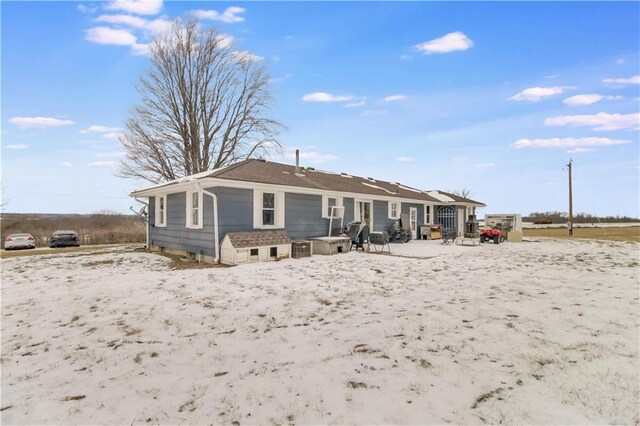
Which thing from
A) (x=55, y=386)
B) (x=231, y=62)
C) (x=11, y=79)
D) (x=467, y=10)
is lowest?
(x=55, y=386)

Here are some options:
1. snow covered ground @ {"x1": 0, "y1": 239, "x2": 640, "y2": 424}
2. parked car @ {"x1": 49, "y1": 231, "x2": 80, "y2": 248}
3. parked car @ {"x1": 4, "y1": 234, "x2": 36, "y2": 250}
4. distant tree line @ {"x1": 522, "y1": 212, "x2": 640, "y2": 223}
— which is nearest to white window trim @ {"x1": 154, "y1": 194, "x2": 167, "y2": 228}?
snow covered ground @ {"x1": 0, "y1": 239, "x2": 640, "y2": 424}

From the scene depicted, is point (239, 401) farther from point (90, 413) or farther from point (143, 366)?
point (143, 366)

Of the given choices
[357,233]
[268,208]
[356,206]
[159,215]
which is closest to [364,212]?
[356,206]

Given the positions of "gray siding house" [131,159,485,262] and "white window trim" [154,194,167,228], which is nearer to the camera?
"gray siding house" [131,159,485,262]

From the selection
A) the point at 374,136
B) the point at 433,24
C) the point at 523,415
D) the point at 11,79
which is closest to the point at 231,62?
the point at 374,136

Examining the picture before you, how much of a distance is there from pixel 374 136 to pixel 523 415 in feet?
68.8

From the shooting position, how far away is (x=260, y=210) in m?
11.9

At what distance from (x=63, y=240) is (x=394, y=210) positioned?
21.5 metres

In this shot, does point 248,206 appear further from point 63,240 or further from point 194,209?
point 63,240

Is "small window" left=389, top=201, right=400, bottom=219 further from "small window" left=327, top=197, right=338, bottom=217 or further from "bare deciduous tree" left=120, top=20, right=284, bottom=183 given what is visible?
"bare deciduous tree" left=120, top=20, right=284, bottom=183

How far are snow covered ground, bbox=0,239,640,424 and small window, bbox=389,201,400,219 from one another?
1193 centimetres

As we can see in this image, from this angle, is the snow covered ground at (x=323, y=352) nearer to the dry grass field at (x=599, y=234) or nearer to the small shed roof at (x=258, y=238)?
the small shed roof at (x=258, y=238)

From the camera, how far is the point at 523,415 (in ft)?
7.75

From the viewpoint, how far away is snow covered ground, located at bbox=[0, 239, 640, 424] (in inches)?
99.7
